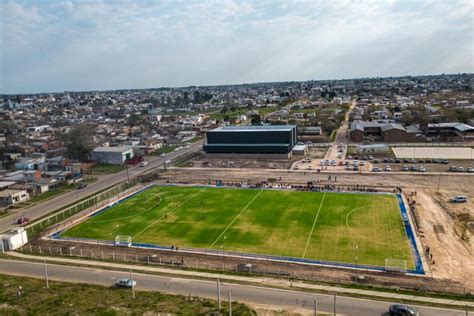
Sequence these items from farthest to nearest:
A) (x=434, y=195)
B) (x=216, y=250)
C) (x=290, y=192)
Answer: (x=290, y=192)
(x=434, y=195)
(x=216, y=250)

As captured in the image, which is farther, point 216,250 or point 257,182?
point 257,182

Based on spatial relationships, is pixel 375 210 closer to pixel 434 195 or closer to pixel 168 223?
pixel 434 195

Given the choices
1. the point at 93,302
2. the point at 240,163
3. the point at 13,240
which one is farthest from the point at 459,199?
the point at 13,240

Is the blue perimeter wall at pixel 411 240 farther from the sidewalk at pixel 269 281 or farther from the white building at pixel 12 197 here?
the white building at pixel 12 197

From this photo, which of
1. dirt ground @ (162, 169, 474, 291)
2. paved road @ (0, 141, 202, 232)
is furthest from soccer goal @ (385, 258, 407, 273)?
paved road @ (0, 141, 202, 232)

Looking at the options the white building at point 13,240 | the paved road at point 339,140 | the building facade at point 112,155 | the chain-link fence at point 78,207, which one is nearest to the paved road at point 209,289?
the white building at point 13,240

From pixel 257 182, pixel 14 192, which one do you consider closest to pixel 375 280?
pixel 257 182

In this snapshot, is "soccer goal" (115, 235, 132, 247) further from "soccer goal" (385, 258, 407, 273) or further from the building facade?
the building facade
